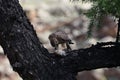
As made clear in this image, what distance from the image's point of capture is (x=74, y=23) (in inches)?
376

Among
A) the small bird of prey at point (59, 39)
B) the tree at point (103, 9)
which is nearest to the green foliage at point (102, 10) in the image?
the tree at point (103, 9)

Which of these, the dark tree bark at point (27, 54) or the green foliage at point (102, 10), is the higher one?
the green foliage at point (102, 10)

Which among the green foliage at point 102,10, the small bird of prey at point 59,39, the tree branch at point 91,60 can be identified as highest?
the green foliage at point 102,10

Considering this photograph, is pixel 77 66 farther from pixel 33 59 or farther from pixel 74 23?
pixel 74 23

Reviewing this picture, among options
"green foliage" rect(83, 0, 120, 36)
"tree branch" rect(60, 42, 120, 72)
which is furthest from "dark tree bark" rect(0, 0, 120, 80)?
"green foliage" rect(83, 0, 120, 36)

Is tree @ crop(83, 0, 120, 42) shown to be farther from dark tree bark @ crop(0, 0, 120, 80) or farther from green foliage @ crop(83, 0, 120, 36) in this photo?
dark tree bark @ crop(0, 0, 120, 80)

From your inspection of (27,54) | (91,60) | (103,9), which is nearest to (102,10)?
(103,9)

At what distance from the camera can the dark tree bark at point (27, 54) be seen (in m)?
1.90

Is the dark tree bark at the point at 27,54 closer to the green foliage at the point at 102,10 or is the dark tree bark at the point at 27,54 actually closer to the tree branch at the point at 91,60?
the tree branch at the point at 91,60

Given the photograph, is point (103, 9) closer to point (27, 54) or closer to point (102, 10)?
point (102, 10)

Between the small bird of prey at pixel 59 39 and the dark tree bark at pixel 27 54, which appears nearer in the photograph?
the dark tree bark at pixel 27 54

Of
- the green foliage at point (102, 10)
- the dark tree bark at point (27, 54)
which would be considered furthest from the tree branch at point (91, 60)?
the green foliage at point (102, 10)

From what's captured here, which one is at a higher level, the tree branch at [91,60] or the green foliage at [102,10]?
the green foliage at [102,10]

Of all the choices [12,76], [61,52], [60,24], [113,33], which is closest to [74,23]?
[60,24]
